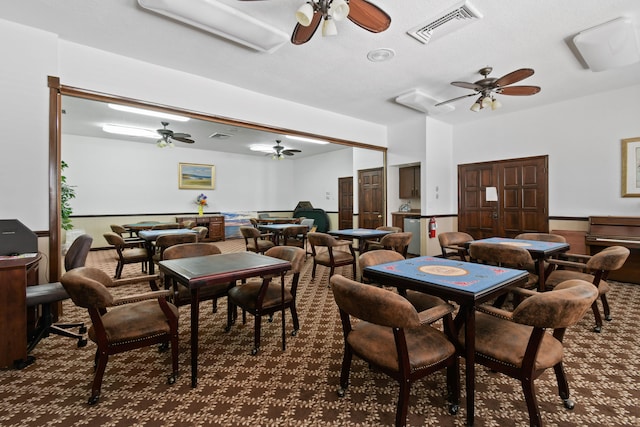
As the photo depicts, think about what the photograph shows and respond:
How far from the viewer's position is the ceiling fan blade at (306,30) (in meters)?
2.39

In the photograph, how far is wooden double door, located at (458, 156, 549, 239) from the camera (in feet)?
18.1

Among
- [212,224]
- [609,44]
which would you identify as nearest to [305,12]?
[609,44]

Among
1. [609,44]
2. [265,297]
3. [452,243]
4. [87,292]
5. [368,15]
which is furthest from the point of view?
[452,243]

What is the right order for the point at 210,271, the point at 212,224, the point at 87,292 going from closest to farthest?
the point at 87,292
the point at 210,271
the point at 212,224

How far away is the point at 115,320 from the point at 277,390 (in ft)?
4.03

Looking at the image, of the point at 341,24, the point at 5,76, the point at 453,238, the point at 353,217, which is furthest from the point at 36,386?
the point at 353,217

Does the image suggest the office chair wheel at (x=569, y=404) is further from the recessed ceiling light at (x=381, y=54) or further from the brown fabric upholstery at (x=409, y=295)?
the recessed ceiling light at (x=381, y=54)

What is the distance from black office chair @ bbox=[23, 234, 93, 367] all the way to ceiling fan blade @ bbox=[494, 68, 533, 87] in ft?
16.3

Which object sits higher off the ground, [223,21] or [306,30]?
[223,21]

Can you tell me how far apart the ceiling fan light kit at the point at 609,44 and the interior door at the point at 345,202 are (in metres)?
6.12

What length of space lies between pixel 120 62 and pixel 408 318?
14.0ft

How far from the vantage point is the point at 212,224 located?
913 cm

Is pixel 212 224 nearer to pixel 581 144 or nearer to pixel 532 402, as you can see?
pixel 532 402

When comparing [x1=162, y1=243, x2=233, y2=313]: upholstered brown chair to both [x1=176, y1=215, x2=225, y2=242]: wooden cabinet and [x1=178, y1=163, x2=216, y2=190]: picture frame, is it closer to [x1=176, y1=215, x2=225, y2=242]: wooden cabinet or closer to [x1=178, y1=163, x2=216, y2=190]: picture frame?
[x1=176, y1=215, x2=225, y2=242]: wooden cabinet
